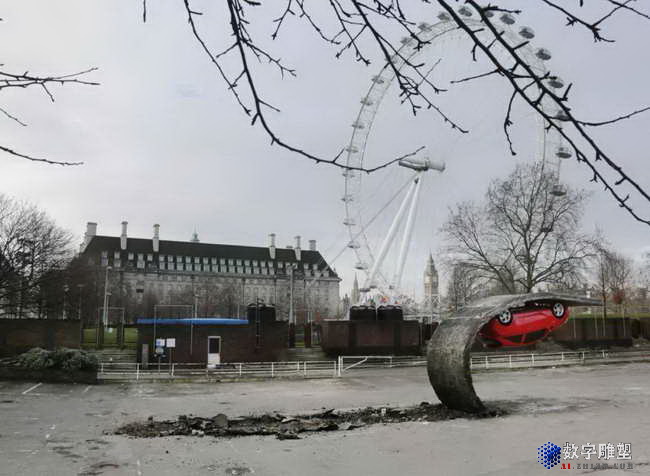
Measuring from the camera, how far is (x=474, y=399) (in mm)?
14875

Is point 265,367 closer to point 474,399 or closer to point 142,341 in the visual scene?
point 142,341

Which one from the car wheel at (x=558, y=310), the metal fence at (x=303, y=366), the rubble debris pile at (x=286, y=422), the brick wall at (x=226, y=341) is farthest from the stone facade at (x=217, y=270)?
the rubble debris pile at (x=286, y=422)

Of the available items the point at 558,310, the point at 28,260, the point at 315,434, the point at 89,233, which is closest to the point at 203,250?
the point at 89,233

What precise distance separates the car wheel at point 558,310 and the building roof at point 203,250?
7892 cm

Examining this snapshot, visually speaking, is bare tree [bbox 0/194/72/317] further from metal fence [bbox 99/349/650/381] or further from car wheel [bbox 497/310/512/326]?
car wheel [bbox 497/310/512/326]

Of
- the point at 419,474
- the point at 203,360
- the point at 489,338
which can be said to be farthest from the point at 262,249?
the point at 419,474

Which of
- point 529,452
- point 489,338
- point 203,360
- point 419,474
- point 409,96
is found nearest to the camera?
point 409,96

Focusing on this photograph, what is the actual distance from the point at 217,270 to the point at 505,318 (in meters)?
92.9

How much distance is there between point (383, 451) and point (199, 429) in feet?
15.1

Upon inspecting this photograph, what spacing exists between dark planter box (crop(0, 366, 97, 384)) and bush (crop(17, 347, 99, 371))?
0.61ft

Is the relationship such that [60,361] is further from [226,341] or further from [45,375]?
[226,341]

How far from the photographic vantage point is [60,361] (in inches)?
994

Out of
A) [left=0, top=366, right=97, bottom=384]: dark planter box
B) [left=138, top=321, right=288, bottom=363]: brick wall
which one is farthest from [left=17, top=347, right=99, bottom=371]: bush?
[left=138, top=321, right=288, bottom=363]: brick wall

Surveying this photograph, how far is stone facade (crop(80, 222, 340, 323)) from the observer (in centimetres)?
8444
